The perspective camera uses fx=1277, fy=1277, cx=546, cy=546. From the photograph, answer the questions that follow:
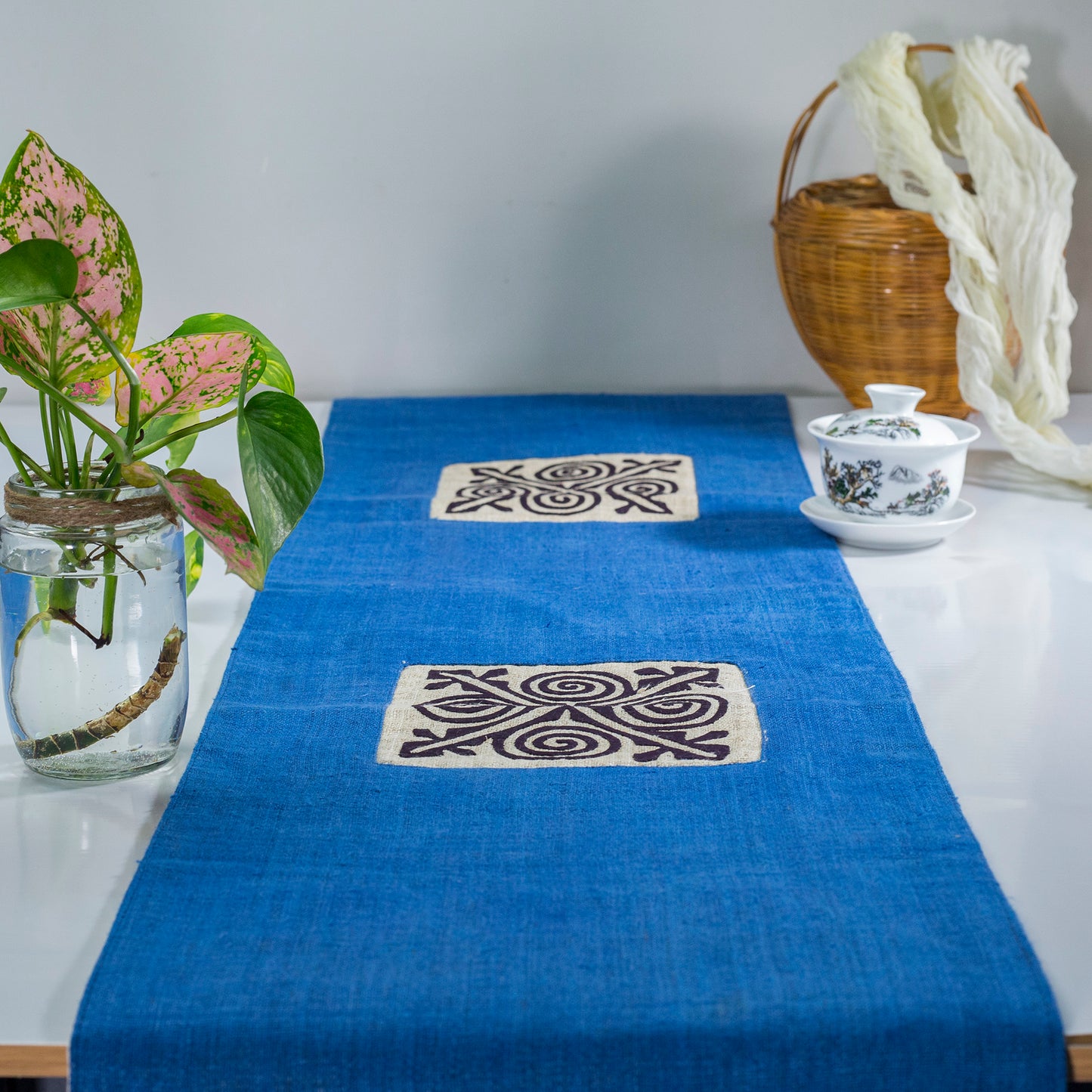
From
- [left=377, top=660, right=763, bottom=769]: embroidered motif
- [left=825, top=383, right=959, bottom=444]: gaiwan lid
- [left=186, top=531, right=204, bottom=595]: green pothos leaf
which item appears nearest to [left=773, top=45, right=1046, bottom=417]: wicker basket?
[left=825, top=383, right=959, bottom=444]: gaiwan lid

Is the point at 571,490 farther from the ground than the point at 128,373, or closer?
closer

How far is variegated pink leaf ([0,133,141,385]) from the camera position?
0.56 metres

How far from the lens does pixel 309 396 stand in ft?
5.49

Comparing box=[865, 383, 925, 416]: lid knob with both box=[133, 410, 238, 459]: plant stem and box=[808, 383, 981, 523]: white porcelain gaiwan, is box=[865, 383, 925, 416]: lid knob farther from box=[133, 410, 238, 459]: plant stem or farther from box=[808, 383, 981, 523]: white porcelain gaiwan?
box=[133, 410, 238, 459]: plant stem

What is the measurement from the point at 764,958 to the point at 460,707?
0.28m

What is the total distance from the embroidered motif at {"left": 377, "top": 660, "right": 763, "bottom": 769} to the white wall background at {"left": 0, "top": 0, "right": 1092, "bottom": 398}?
36.0 inches

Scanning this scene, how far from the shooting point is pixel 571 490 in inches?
47.1

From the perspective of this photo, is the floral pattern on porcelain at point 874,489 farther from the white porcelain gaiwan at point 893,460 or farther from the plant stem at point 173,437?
the plant stem at point 173,437

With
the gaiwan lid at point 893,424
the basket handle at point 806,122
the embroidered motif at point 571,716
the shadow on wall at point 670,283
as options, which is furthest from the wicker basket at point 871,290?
the embroidered motif at point 571,716

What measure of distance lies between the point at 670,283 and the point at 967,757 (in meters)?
1.04

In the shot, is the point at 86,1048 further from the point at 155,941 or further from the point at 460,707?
the point at 460,707

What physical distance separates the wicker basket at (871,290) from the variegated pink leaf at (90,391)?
2.86ft

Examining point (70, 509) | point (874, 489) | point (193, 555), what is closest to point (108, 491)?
point (70, 509)

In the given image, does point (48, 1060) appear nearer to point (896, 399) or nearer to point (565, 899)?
point (565, 899)
